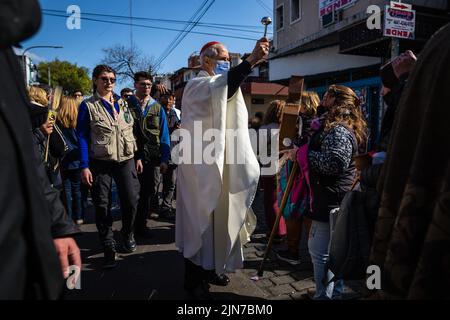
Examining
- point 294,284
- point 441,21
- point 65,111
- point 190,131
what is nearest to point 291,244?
point 294,284

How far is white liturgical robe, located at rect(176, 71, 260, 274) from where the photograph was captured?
258cm

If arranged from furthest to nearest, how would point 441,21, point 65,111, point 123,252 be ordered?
point 441,21, point 65,111, point 123,252

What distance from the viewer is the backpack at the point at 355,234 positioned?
162 cm

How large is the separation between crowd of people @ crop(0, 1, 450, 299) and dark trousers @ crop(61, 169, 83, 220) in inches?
0.6

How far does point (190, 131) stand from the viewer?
2.71m

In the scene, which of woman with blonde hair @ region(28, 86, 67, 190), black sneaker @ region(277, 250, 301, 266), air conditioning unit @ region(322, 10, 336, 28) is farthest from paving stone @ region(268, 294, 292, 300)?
air conditioning unit @ region(322, 10, 336, 28)

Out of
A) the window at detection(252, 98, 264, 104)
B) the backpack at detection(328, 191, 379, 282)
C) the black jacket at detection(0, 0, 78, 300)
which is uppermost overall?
the window at detection(252, 98, 264, 104)

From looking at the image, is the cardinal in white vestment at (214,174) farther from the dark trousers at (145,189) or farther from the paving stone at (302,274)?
the dark trousers at (145,189)

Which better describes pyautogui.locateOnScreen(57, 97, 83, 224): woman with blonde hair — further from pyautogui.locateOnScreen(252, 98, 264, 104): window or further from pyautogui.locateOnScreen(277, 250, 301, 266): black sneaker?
pyautogui.locateOnScreen(252, 98, 264, 104): window

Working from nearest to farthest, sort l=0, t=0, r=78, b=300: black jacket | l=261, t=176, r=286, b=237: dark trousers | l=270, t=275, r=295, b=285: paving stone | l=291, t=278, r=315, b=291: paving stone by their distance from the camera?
1. l=0, t=0, r=78, b=300: black jacket
2. l=291, t=278, r=315, b=291: paving stone
3. l=270, t=275, r=295, b=285: paving stone
4. l=261, t=176, r=286, b=237: dark trousers

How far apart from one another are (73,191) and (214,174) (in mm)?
3273

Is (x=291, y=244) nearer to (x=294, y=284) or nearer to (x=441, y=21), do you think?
(x=294, y=284)

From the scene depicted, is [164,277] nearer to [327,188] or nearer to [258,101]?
[327,188]
